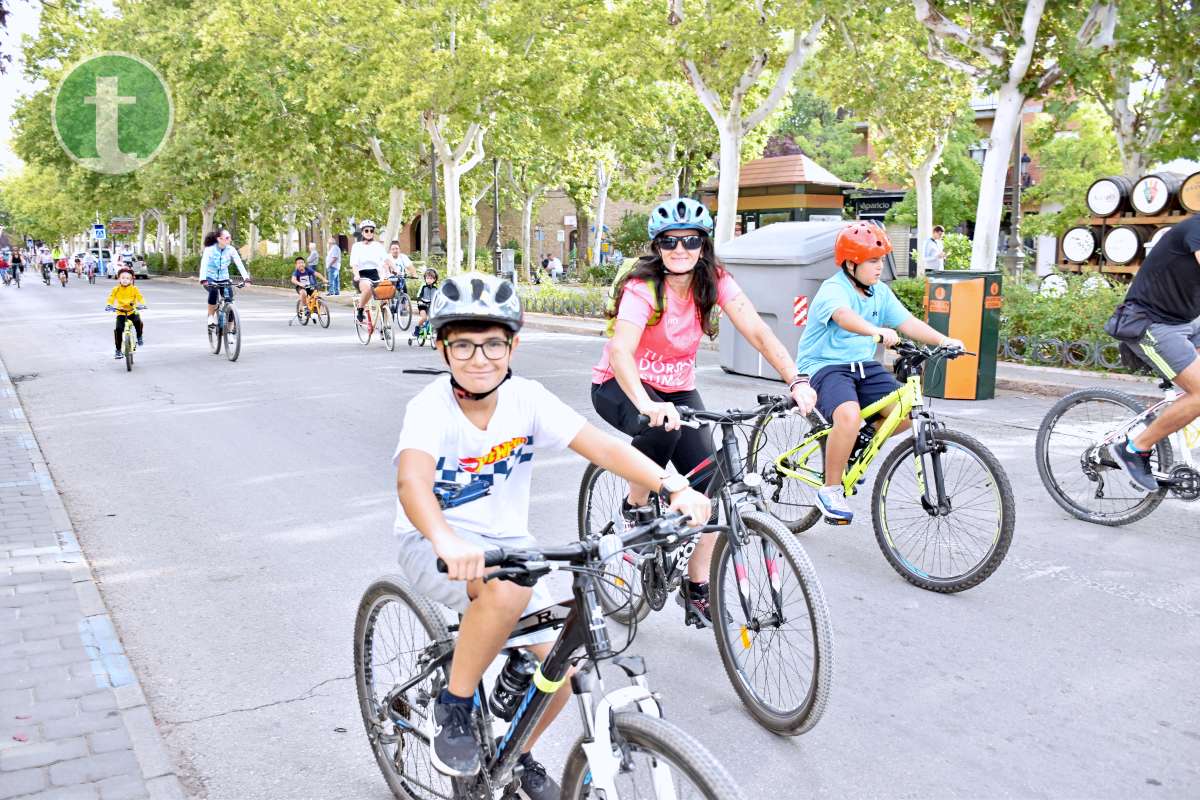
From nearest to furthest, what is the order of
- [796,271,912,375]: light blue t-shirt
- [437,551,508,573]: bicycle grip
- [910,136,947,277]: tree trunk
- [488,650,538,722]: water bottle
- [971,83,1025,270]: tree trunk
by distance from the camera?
[437,551,508,573]: bicycle grip, [488,650,538,722]: water bottle, [796,271,912,375]: light blue t-shirt, [971,83,1025,270]: tree trunk, [910,136,947,277]: tree trunk

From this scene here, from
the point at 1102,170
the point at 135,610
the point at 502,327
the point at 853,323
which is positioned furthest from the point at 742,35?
the point at 1102,170

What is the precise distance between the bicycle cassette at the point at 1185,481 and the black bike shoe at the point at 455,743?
5008 mm

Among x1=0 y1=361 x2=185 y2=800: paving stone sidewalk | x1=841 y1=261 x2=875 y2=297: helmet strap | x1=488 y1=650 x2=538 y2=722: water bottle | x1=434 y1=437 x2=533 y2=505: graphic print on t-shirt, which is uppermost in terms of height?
x1=841 y1=261 x2=875 y2=297: helmet strap

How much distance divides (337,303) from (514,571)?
2966 centimetres

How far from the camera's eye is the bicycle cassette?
20.5 feet

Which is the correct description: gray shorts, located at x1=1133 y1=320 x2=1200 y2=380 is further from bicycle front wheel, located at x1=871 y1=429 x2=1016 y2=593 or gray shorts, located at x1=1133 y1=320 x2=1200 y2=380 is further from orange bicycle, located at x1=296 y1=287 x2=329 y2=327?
orange bicycle, located at x1=296 y1=287 x2=329 y2=327

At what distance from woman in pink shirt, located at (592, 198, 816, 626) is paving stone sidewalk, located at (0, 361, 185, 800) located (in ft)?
6.86

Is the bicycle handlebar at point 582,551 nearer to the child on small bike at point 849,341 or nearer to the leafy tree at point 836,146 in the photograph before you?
the child on small bike at point 849,341

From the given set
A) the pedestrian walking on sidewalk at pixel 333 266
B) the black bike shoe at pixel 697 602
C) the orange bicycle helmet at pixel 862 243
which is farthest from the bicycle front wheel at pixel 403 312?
the black bike shoe at pixel 697 602

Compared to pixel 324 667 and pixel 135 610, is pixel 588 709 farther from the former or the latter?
pixel 135 610

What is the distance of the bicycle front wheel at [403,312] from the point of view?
19047mm

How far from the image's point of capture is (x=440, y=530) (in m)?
2.59

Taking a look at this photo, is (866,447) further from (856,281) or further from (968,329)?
(968,329)

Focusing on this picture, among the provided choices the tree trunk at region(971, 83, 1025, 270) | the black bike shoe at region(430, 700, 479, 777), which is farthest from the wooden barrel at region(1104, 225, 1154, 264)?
the black bike shoe at region(430, 700, 479, 777)
